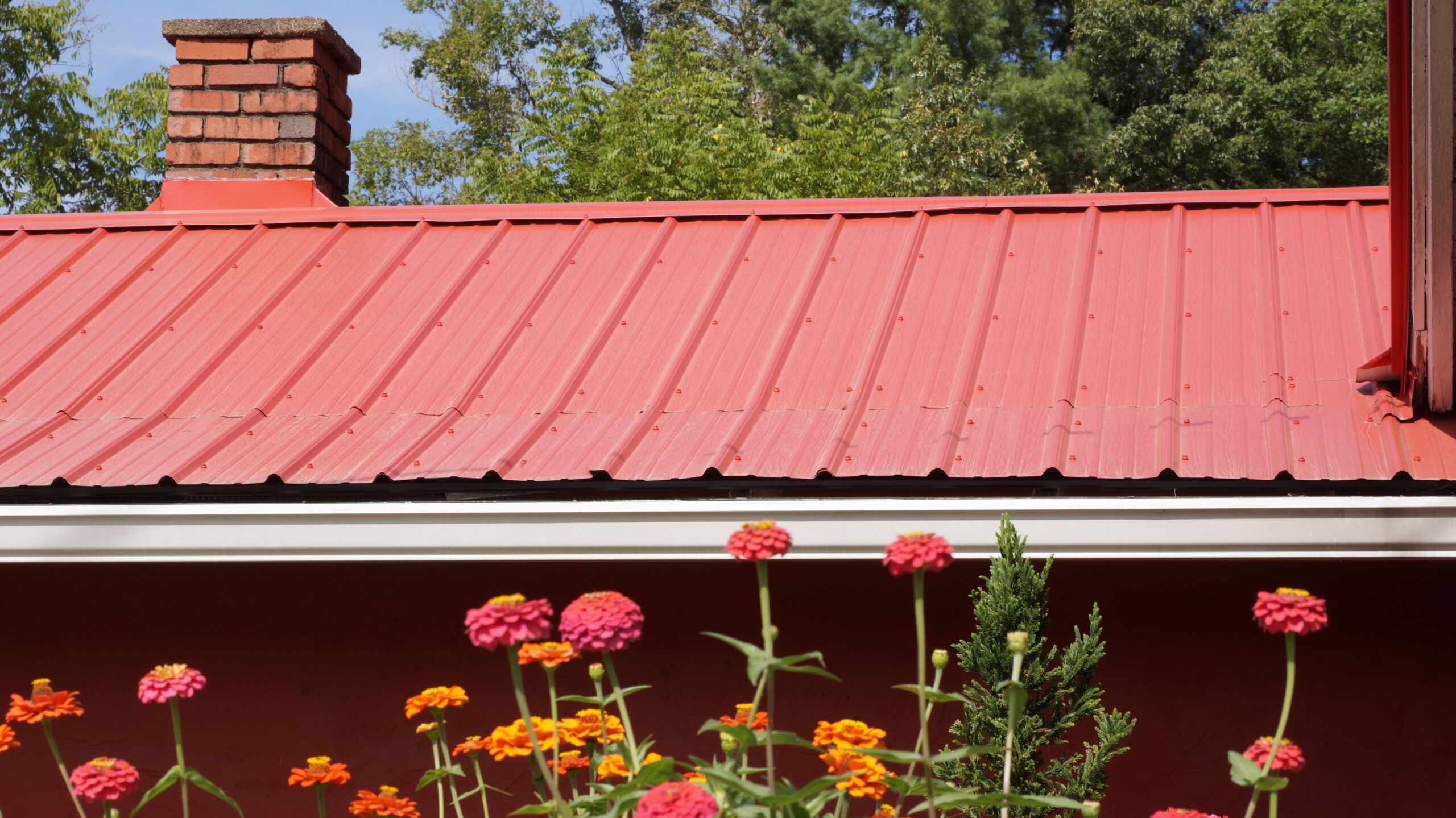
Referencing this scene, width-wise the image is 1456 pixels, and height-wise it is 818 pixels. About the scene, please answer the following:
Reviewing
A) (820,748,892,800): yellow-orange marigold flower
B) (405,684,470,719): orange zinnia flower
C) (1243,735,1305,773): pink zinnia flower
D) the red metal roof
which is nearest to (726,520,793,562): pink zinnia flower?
(820,748,892,800): yellow-orange marigold flower

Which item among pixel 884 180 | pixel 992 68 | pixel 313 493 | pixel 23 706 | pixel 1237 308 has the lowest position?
pixel 23 706

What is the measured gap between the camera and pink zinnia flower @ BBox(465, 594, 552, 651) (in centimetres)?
180

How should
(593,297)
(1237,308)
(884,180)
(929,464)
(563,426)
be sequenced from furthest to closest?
1. (884,180)
2. (593,297)
3. (1237,308)
4. (563,426)
5. (929,464)

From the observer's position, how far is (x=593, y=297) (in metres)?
5.04

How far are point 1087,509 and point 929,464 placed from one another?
1.52 feet

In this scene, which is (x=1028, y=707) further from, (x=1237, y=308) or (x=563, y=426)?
(x=1237, y=308)

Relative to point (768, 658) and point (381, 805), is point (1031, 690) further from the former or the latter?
point (381, 805)

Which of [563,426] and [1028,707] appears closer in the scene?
[1028,707]

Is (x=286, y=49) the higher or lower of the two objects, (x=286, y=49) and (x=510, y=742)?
the higher

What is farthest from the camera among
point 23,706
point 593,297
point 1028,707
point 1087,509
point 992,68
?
point 992,68

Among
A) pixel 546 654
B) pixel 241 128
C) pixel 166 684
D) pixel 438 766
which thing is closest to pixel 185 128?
pixel 241 128

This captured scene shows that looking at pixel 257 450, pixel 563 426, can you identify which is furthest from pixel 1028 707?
pixel 257 450

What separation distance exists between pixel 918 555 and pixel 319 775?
1.32 metres

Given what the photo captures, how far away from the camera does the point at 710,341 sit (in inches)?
181
